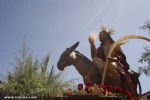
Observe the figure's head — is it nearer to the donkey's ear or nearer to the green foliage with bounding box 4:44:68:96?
the donkey's ear

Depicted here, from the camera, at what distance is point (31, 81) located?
975 centimetres

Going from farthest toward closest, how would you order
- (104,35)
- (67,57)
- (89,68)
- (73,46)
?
1. (104,35)
2. (73,46)
3. (67,57)
4. (89,68)

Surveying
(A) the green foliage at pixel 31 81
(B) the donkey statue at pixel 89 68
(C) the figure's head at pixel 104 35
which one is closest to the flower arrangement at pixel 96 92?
(A) the green foliage at pixel 31 81

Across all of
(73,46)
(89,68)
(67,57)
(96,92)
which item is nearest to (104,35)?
(73,46)

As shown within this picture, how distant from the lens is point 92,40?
66.6 feet

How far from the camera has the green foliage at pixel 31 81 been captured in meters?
9.63

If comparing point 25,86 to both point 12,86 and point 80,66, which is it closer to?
point 12,86

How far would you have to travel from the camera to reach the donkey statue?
18406 mm

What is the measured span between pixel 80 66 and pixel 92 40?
1764 millimetres

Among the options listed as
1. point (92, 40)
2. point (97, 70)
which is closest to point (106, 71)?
point (97, 70)

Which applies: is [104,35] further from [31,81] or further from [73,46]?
[31,81]

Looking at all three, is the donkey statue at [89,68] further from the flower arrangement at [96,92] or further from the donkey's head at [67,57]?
the flower arrangement at [96,92]

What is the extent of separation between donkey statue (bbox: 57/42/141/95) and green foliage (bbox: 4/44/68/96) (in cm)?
788

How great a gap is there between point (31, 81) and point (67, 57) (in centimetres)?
985
